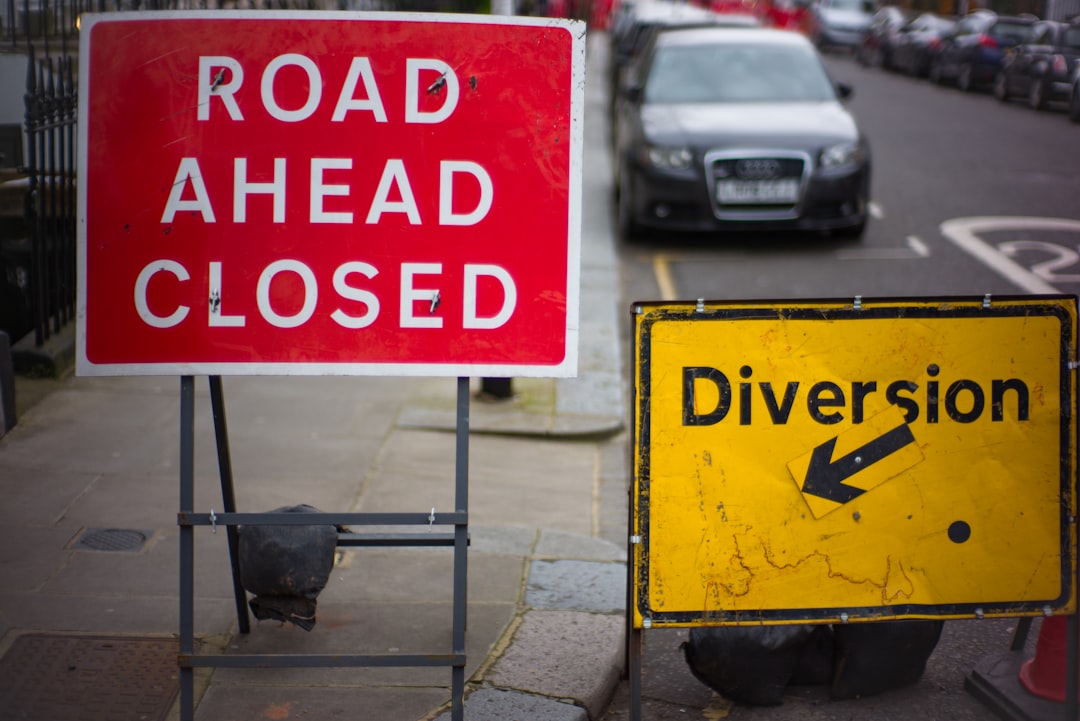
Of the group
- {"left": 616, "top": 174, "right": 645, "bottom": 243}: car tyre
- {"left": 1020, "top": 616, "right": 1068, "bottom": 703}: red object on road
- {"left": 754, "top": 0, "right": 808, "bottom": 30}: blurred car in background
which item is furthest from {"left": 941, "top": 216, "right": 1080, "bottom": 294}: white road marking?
{"left": 754, "top": 0, "right": 808, "bottom": 30}: blurred car in background

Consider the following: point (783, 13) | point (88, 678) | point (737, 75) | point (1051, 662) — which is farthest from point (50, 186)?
point (783, 13)

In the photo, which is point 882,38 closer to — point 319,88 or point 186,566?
point 319,88

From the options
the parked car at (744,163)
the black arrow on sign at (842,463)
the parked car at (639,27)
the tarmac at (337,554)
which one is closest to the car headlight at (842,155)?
the parked car at (744,163)

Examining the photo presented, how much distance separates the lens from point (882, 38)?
3359cm

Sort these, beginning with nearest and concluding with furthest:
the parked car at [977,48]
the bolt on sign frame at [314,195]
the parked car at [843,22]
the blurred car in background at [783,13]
Result: the bolt on sign frame at [314,195], the parked car at [977,48], the parked car at [843,22], the blurred car in background at [783,13]

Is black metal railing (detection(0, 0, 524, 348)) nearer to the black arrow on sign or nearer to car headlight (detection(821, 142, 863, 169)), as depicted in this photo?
the black arrow on sign

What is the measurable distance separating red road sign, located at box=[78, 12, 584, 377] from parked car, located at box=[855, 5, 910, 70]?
3101cm

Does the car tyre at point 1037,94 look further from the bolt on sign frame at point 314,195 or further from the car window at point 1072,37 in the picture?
the bolt on sign frame at point 314,195

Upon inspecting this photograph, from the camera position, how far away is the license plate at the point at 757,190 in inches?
414

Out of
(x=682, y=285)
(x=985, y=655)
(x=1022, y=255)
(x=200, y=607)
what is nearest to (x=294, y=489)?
(x=200, y=607)

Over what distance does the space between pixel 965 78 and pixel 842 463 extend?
22226 mm

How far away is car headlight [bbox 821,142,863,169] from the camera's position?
1050cm

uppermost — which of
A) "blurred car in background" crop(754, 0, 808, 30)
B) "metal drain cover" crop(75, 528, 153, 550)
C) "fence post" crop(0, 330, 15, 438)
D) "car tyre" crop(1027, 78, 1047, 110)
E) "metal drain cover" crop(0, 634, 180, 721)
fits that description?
"car tyre" crop(1027, 78, 1047, 110)

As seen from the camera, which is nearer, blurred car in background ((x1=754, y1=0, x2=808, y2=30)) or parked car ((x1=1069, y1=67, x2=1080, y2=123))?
parked car ((x1=1069, y1=67, x2=1080, y2=123))
